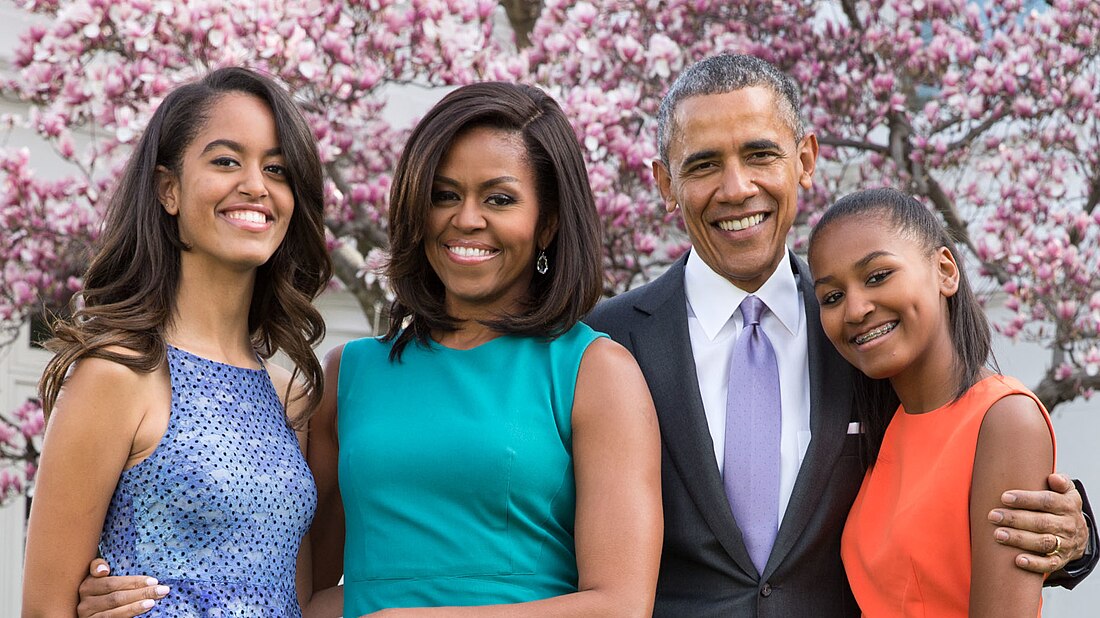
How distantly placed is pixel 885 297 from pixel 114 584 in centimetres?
160

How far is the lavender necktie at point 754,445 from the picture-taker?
3025 millimetres

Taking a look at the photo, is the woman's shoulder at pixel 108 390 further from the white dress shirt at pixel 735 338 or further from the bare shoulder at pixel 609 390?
the white dress shirt at pixel 735 338

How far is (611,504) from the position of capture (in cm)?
264

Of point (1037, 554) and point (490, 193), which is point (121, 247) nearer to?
point (490, 193)

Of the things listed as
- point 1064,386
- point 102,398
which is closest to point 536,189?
point 102,398

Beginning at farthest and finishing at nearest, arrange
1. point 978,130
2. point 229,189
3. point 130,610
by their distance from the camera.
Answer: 1. point 978,130
2. point 229,189
3. point 130,610

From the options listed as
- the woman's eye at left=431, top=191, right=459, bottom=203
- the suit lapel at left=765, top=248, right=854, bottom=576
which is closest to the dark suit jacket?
the suit lapel at left=765, top=248, right=854, bottom=576

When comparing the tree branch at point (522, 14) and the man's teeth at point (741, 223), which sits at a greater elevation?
the tree branch at point (522, 14)

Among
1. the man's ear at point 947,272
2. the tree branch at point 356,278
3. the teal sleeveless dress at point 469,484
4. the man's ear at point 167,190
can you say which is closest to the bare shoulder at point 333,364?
the teal sleeveless dress at point 469,484

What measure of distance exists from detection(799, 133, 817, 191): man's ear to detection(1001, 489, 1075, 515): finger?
0.95m

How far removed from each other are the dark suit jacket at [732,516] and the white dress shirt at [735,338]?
0.05 m

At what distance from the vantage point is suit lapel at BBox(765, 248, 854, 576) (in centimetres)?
299

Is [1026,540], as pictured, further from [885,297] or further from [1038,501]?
[885,297]

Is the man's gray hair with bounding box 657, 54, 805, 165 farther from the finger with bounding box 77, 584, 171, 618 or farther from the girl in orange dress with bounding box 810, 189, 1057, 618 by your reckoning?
the finger with bounding box 77, 584, 171, 618
